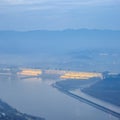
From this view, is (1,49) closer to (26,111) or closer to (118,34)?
(118,34)

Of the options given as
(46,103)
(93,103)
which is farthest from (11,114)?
(93,103)

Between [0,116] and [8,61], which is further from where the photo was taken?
[8,61]

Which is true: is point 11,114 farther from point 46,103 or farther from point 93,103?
point 93,103

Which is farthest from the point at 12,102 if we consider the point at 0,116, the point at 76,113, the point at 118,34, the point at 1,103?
the point at 118,34

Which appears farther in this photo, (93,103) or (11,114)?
(93,103)

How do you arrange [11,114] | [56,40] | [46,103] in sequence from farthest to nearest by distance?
[56,40] < [46,103] < [11,114]

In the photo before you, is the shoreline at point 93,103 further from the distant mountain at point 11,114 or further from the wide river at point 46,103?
the distant mountain at point 11,114
